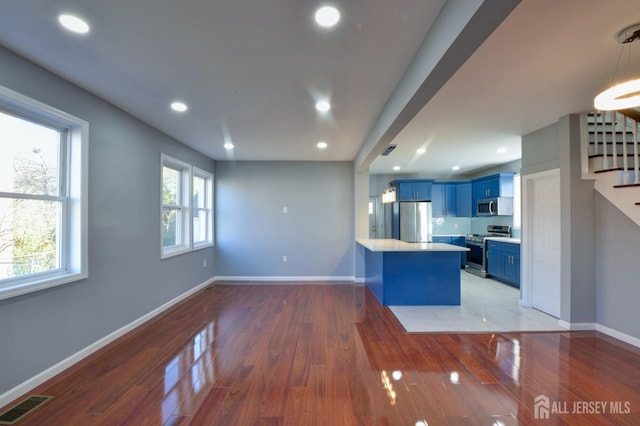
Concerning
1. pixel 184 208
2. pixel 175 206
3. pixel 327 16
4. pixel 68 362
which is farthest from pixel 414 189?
pixel 68 362

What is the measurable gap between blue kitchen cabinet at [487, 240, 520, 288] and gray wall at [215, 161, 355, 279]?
9.58ft

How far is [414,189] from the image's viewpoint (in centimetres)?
742

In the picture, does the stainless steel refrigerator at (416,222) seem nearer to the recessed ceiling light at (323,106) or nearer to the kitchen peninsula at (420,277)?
the kitchen peninsula at (420,277)

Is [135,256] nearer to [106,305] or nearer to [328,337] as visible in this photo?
[106,305]

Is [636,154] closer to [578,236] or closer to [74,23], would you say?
[578,236]

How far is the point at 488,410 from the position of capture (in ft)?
6.28

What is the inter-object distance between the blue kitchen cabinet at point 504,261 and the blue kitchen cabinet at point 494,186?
3.75 ft

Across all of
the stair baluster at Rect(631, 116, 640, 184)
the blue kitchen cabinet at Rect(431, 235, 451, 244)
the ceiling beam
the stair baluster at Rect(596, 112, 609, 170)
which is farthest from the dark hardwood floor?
the blue kitchen cabinet at Rect(431, 235, 451, 244)

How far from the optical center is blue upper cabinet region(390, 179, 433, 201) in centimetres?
739

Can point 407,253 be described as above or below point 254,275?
above

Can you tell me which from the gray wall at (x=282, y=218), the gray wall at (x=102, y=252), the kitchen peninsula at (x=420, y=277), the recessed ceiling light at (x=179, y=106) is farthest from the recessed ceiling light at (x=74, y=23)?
the gray wall at (x=282, y=218)

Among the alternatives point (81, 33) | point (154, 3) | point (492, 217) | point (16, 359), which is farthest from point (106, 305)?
point (492, 217)

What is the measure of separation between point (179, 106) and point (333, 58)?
1.90 metres

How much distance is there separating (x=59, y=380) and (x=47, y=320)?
49 centimetres
